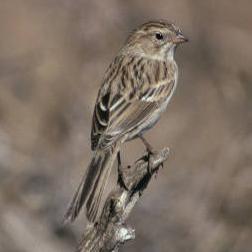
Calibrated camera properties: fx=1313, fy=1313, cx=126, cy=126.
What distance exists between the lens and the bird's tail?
738 cm

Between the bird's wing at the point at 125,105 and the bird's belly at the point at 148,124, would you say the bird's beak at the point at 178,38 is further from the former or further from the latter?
the bird's belly at the point at 148,124

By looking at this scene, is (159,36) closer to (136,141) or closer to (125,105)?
(125,105)

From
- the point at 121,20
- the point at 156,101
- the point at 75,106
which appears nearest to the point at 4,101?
the point at 75,106

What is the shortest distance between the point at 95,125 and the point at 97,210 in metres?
1.00

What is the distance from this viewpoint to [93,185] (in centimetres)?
766

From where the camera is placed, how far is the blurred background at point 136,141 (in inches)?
406

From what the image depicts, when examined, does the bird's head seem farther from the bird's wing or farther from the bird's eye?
the bird's wing

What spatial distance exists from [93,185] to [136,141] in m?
5.37

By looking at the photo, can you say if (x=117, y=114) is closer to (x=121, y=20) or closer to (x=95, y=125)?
(x=95, y=125)

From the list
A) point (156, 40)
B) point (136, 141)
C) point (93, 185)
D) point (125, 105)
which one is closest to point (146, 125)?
→ point (125, 105)

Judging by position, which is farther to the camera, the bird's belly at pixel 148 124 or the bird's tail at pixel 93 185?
the bird's belly at pixel 148 124

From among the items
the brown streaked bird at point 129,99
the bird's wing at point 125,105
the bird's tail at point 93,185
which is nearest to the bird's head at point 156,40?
the brown streaked bird at point 129,99

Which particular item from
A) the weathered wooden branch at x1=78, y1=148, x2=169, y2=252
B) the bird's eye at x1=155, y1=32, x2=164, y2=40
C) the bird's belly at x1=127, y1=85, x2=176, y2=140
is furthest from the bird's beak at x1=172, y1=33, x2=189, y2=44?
the weathered wooden branch at x1=78, y1=148, x2=169, y2=252

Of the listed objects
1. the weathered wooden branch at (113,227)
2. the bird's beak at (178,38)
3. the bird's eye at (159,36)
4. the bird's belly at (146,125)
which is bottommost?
the weathered wooden branch at (113,227)
